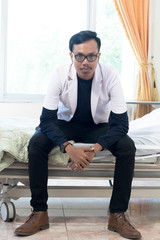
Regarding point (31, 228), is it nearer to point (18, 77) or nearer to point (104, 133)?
point (104, 133)

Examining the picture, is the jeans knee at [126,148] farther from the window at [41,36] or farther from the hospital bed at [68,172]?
the window at [41,36]

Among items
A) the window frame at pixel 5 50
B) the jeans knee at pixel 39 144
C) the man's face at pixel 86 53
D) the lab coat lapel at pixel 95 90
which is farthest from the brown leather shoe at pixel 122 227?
the window frame at pixel 5 50

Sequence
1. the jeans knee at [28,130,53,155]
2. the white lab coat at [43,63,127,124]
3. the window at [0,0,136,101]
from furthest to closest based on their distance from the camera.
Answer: the window at [0,0,136,101]
the white lab coat at [43,63,127,124]
the jeans knee at [28,130,53,155]

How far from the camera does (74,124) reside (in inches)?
102

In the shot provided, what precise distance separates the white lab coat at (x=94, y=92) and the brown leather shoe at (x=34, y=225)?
62 centimetres

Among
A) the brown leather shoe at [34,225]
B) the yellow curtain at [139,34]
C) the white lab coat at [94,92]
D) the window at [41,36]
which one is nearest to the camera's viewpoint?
the brown leather shoe at [34,225]

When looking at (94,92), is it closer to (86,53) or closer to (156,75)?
(86,53)

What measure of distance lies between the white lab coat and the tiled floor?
61 centimetres

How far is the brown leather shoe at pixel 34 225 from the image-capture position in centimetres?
220

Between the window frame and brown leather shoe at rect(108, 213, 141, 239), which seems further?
the window frame

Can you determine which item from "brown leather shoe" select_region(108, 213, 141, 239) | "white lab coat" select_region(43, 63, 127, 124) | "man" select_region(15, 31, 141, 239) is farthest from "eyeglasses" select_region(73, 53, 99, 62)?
"brown leather shoe" select_region(108, 213, 141, 239)

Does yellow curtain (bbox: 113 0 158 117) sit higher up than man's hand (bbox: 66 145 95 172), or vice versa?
yellow curtain (bbox: 113 0 158 117)

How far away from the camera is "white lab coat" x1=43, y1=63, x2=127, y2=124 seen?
2.45 metres

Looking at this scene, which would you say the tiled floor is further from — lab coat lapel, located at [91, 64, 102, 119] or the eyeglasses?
the eyeglasses
